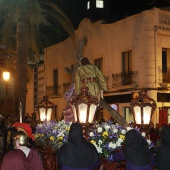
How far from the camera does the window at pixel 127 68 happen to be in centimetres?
2441

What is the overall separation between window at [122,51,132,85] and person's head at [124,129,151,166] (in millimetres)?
18018

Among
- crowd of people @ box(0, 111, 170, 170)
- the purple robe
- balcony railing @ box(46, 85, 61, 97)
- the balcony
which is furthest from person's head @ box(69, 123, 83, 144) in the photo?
balcony railing @ box(46, 85, 61, 97)

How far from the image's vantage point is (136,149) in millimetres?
6293

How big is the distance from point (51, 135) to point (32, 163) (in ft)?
10.6

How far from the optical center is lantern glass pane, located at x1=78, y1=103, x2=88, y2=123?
24.9 feet

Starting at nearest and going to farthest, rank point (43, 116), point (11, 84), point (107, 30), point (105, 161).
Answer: point (105, 161) → point (43, 116) → point (107, 30) → point (11, 84)

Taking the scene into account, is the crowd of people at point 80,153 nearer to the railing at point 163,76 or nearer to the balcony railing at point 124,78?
the railing at point 163,76

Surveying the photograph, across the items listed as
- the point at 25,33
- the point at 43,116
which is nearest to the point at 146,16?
the point at 25,33

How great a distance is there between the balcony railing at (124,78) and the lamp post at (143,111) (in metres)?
15.4

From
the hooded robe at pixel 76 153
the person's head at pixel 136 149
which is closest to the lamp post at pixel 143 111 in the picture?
the person's head at pixel 136 149

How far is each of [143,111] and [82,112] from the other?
4.98 ft

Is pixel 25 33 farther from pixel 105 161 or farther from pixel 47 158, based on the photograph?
pixel 105 161

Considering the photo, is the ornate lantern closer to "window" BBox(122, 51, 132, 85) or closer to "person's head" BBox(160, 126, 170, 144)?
"person's head" BBox(160, 126, 170, 144)

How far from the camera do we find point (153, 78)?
23094mm
